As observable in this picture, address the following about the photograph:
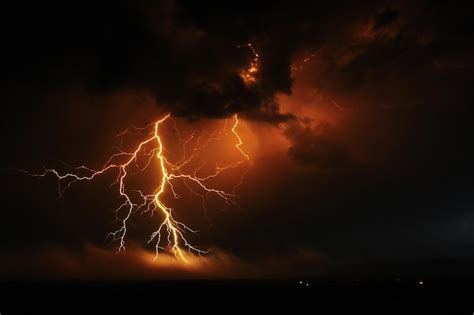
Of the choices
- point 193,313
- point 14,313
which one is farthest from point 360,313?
point 14,313

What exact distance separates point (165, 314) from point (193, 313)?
2375 mm

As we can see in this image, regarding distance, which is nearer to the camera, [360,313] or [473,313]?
[473,313]

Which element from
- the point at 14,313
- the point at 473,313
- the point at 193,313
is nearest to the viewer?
the point at 473,313

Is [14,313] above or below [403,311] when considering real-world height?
below

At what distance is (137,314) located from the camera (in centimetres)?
3675

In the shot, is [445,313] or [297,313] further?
[297,313]

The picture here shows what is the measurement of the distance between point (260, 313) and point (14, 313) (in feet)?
52.5

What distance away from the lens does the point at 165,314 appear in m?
36.7

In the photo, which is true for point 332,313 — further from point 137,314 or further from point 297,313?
point 137,314

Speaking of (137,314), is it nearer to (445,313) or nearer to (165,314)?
(165,314)

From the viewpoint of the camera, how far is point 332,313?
37.1 meters

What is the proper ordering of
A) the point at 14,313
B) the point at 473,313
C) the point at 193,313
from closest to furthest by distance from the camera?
1. the point at 473,313
2. the point at 14,313
3. the point at 193,313

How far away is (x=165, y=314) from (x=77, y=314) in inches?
231

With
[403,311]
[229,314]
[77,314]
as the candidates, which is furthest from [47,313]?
[403,311]
